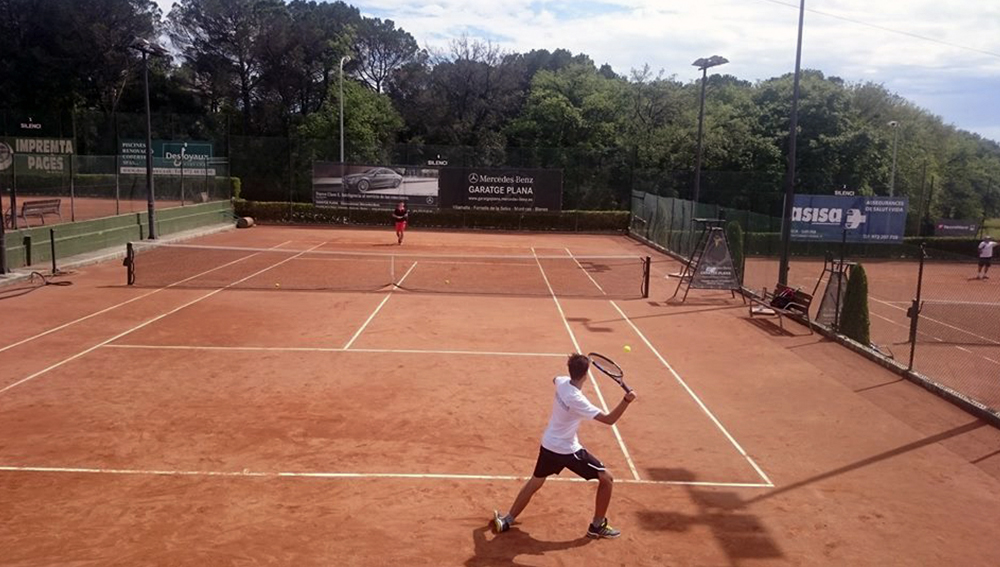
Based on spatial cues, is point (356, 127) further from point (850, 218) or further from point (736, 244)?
point (736, 244)

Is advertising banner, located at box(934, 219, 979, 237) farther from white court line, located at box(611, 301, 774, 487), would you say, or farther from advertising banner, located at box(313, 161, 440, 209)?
white court line, located at box(611, 301, 774, 487)

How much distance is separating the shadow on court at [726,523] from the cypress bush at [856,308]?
9.48 meters

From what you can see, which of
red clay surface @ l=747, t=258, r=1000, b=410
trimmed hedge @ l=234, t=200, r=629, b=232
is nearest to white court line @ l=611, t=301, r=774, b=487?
red clay surface @ l=747, t=258, r=1000, b=410

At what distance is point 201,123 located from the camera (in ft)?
204

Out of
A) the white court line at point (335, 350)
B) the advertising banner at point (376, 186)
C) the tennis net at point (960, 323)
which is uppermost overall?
the advertising banner at point (376, 186)

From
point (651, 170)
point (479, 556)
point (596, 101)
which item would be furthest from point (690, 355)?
point (596, 101)

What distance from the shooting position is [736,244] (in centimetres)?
2409

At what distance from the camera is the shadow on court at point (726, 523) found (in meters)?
7.36

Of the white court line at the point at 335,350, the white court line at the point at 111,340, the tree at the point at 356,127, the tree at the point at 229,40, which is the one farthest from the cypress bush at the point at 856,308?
the tree at the point at 229,40

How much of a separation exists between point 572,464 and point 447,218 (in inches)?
1494

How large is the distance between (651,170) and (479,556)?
43110 mm

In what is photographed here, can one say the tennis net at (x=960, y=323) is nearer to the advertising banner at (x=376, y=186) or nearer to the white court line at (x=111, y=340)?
the white court line at (x=111, y=340)

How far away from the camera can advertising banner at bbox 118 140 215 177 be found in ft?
134

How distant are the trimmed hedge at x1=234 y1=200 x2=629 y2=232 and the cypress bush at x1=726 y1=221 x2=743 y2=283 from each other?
20.5m
